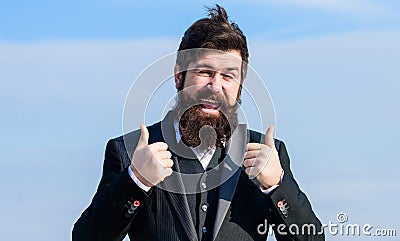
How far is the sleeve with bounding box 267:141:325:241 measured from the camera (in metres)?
8.52

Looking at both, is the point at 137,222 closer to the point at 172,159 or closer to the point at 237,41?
the point at 172,159

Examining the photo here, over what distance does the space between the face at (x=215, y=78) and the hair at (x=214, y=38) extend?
0.11m

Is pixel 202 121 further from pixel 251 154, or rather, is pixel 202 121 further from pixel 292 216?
pixel 292 216

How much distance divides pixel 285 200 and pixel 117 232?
4.52ft

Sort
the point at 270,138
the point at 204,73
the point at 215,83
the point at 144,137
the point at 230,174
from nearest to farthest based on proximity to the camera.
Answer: the point at 144,137, the point at 270,138, the point at 215,83, the point at 204,73, the point at 230,174

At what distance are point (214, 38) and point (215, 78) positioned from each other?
488mm

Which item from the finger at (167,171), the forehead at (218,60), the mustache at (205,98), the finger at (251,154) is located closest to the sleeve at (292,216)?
the finger at (251,154)

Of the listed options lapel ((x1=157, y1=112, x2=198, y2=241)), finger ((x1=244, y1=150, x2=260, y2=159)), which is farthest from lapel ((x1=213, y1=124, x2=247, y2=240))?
finger ((x1=244, y1=150, x2=260, y2=159))

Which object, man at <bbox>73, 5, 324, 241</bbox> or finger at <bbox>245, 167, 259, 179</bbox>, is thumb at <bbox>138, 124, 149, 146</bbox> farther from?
finger at <bbox>245, 167, 259, 179</bbox>

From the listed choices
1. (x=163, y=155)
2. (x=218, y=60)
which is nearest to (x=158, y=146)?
(x=163, y=155)

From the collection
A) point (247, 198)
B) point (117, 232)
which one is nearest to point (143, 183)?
point (117, 232)

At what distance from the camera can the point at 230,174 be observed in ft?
29.1

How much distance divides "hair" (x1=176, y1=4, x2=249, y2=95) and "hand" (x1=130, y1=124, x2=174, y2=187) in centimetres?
98

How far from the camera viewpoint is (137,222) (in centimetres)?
883
